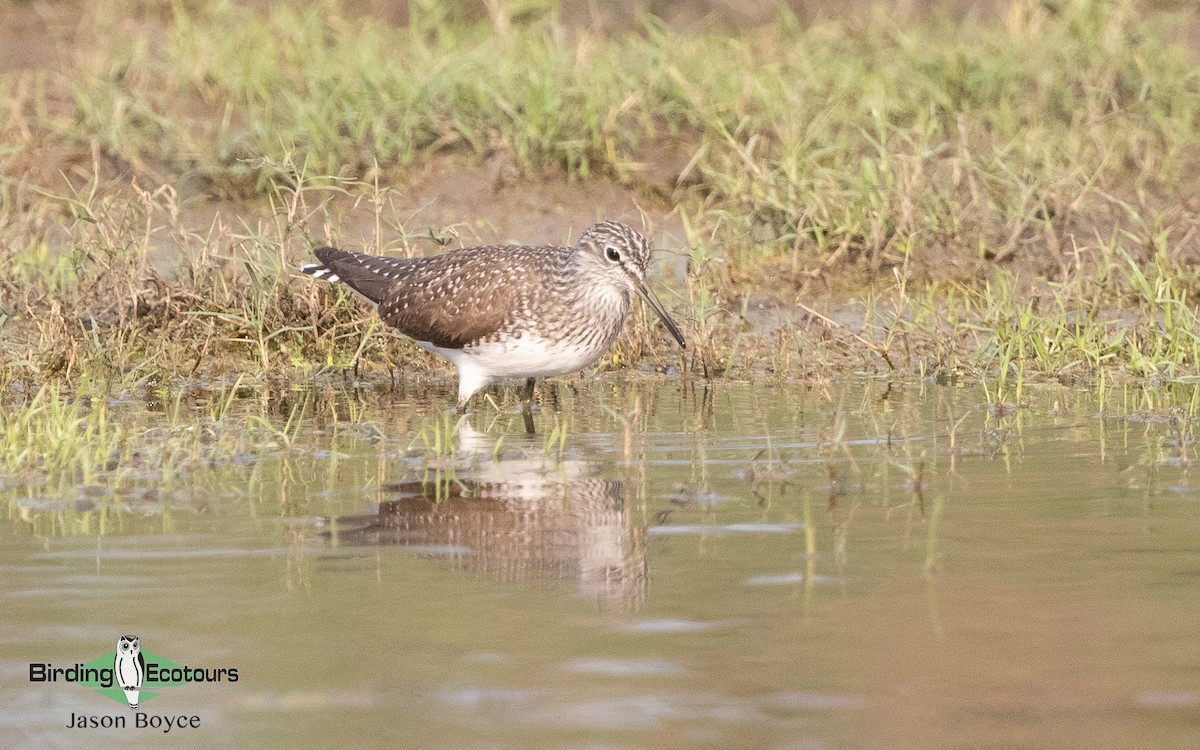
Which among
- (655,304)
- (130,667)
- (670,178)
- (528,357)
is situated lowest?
(130,667)

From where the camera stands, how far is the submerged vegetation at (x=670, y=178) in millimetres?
9195

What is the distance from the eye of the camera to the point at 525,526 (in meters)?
5.91

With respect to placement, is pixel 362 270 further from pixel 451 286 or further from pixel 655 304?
pixel 655 304

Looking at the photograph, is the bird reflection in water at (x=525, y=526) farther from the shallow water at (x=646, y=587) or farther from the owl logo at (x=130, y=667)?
the owl logo at (x=130, y=667)

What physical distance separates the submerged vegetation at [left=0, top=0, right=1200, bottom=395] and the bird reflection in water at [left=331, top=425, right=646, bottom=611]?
2.59 metres

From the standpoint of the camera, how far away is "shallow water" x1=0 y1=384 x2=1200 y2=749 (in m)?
4.10

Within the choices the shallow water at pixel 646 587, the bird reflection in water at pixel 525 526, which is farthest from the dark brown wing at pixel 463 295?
the bird reflection in water at pixel 525 526

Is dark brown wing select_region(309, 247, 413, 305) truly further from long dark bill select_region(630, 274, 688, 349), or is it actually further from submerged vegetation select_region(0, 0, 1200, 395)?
long dark bill select_region(630, 274, 688, 349)

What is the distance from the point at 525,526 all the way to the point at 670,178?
602cm

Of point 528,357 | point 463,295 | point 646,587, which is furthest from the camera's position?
point 463,295

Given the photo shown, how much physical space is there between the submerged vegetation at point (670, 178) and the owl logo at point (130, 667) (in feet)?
14.1

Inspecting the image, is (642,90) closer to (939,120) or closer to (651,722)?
(939,120)

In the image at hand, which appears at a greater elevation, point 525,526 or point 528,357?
point 528,357

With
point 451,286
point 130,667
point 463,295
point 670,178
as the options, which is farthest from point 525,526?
point 670,178
